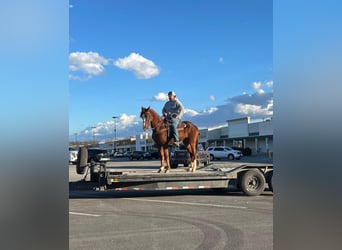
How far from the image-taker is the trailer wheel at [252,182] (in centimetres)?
1111

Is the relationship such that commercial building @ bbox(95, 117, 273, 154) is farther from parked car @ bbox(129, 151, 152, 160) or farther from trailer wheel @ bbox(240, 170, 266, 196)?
trailer wheel @ bbox(240, 170, 266, 196)

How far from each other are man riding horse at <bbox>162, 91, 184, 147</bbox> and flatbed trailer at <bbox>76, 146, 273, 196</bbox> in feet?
5.13

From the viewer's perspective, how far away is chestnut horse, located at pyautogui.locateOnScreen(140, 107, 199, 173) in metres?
11.5

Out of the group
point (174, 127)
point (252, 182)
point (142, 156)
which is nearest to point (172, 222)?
point (252, 182)

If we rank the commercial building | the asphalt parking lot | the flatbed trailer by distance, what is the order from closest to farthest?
1. the asphalt parking lot
2. the flatbed trailer
3. the commercial building

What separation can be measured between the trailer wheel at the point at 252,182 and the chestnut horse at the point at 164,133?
1681mm

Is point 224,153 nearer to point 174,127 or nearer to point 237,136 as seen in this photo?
point 237,136

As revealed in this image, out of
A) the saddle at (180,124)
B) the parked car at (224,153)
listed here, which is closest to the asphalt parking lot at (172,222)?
the saddle at (180,124)

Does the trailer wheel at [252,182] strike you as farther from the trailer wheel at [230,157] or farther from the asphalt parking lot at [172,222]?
the trailer wheel at [230,157]

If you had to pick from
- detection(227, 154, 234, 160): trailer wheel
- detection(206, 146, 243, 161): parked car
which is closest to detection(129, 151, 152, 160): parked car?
detection(206, 146, 243, 161): parked car

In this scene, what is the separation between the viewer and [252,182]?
11266mm
